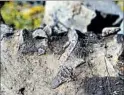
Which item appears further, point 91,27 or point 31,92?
point 91,27

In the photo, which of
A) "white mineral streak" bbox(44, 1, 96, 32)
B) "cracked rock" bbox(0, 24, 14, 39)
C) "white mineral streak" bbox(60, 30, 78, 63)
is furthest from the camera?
"white mineral streak" bbox(44, 1, 96, 32)

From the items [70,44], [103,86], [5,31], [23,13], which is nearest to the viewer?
[103,86]

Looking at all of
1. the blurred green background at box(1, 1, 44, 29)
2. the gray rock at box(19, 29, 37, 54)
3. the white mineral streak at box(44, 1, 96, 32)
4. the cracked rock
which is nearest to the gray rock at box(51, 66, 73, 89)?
the gray rock at box(19, 29, 37, 54)

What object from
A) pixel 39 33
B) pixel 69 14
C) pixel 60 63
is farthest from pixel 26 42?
pixel 69 14

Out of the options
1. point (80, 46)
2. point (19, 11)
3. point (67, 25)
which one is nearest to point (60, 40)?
point (80, 46)

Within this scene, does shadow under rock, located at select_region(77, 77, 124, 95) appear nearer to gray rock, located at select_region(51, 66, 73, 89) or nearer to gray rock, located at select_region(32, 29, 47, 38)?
gray rock, located at select_region(51, 66, 73, 89)

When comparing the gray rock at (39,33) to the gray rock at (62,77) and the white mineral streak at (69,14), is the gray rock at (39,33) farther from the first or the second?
the white mineral streak at (69,14)

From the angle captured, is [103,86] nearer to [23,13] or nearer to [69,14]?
[69,14]

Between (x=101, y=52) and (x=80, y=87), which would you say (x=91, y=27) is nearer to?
(x=101, y=52)
